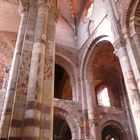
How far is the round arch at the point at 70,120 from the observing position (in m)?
9.77

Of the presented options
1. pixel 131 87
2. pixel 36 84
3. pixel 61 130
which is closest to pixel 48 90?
pixel 36 84

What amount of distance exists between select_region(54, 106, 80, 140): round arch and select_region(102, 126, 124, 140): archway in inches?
109

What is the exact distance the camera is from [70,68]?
12.6 meters

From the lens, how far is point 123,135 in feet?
36.7

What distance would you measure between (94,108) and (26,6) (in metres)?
7.23

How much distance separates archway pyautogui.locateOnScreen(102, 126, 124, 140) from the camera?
37.8 feet

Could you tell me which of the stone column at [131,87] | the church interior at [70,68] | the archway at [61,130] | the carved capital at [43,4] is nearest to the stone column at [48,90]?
the church interior at [70,68]

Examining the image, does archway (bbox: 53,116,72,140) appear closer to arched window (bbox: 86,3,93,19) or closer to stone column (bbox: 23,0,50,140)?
arched window (bbox: 86,3,93,19)

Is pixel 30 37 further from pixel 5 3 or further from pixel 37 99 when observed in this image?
pixel 5 3

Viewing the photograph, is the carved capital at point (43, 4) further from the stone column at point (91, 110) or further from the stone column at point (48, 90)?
the stone column at point (91, 110)

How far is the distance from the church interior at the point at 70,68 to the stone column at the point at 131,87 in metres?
0.03

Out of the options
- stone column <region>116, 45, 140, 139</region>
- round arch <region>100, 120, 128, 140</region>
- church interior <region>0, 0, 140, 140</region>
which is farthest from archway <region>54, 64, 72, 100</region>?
stone column <region>116, 45, 140, 139</region>

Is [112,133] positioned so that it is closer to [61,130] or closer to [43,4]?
[61,130]

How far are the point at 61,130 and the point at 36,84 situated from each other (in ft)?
33.0
